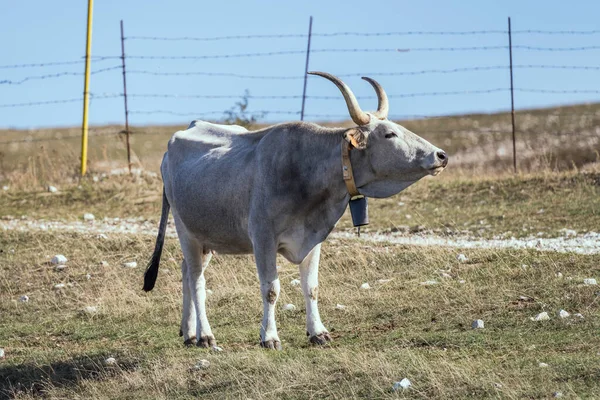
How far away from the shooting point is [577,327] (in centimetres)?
957

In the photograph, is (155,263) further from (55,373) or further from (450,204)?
(450,204)

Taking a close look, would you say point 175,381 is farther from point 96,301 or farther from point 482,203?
point 482,203

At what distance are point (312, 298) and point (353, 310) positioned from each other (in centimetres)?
150

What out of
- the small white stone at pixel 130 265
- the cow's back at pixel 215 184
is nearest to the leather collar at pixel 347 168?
the cow's back at pixel 215 184

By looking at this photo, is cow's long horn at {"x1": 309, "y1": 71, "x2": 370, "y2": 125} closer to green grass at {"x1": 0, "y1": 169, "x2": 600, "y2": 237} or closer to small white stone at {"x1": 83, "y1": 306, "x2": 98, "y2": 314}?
small white stone at {"x1": 83, "y1": 306, "x2": 98, "y2": 314}

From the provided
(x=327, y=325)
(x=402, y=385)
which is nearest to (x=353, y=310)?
(x=327, y=325)

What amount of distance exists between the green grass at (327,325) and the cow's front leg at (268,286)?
0.52 ft

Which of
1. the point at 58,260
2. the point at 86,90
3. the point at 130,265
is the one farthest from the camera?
the point at 86,90

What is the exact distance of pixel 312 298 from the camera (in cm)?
977

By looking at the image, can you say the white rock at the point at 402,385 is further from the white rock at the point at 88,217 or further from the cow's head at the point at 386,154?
the white rock at the point at 88,217

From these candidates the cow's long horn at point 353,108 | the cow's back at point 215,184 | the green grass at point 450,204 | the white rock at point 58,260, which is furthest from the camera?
the green grass at point 450,204

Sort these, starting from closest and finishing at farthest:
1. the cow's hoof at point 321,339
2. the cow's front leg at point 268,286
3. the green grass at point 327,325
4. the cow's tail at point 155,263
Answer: the green grass at point 327,325 → the cow's front leg at point 268,286 → the cow's hoof at point 321,339 → the cow's tail at point 155,263

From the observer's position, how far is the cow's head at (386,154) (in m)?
8.90

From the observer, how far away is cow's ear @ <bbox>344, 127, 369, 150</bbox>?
29.8 ft
